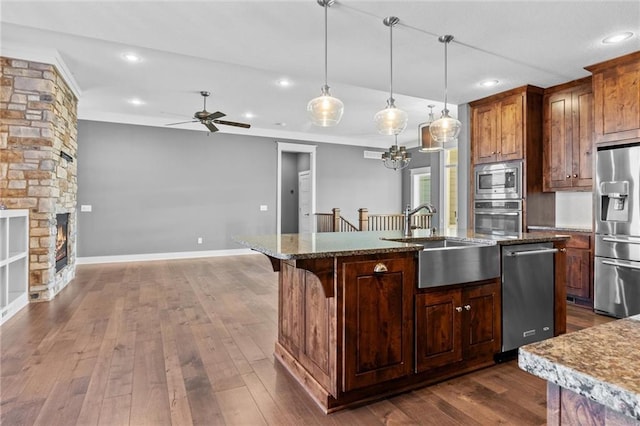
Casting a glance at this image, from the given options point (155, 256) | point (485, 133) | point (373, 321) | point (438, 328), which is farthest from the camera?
point (155, 256)

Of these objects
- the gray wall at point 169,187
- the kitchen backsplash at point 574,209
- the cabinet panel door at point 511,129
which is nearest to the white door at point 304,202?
the gray wall at point 169,187

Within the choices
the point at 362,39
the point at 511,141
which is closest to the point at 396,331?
the point at 362,39

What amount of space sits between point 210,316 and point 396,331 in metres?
2.25

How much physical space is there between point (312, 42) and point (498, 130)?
9.77 feet

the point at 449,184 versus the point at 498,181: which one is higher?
the point at 449,184

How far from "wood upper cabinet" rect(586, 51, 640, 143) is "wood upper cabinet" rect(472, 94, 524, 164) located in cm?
86

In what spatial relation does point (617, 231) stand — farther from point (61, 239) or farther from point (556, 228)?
point (61, 239)

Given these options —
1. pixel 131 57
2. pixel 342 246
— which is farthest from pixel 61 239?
pixel 342 246

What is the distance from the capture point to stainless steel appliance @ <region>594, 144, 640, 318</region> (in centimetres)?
355

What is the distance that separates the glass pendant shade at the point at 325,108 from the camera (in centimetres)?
301

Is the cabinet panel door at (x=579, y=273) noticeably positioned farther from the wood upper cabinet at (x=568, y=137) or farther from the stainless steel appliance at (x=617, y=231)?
the wood upper cabinet at (x=568, y=137)

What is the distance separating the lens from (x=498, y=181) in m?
4.93

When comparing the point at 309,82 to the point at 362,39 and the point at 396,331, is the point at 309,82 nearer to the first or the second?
the point at 362,39

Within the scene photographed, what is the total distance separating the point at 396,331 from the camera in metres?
2.16
